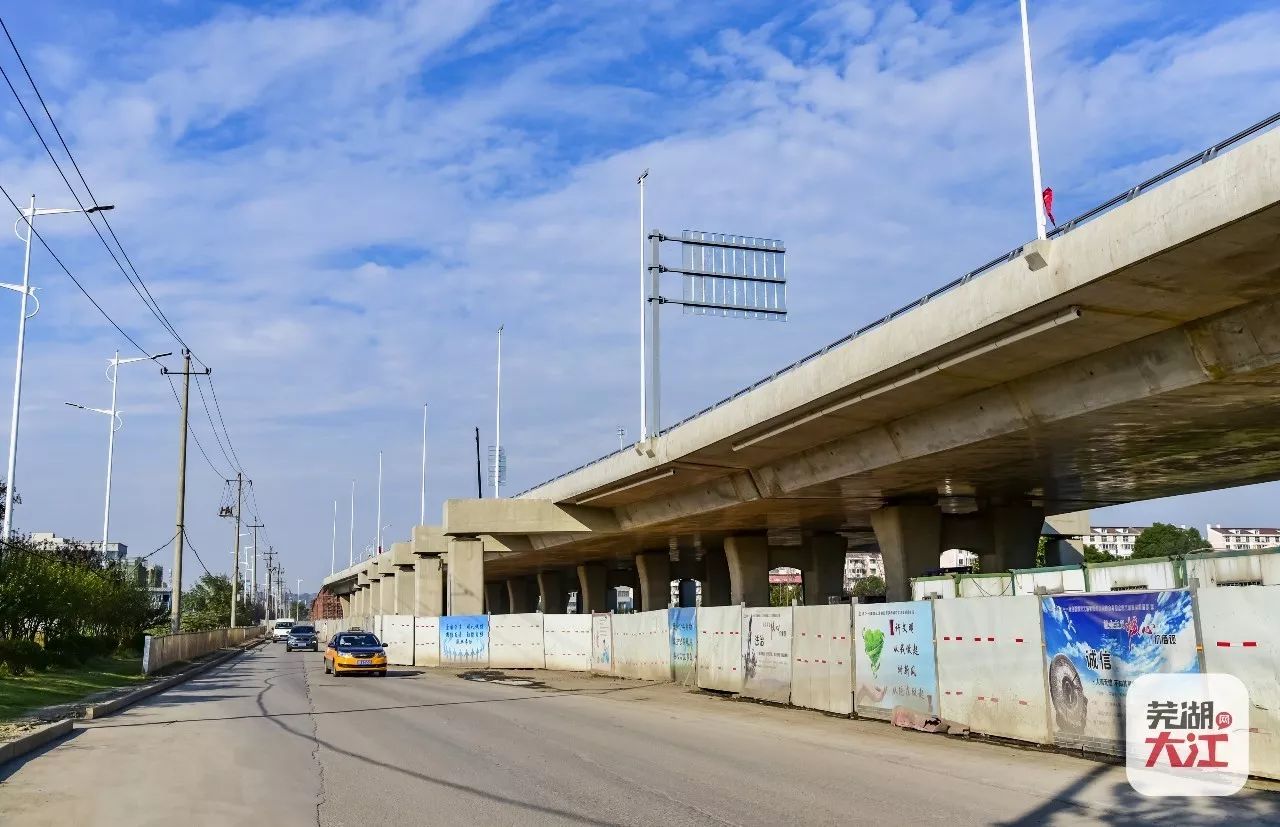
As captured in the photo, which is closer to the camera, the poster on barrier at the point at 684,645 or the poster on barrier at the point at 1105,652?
the poster on barrier at the point at 1105,652

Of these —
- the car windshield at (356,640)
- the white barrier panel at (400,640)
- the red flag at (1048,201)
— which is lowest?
the white barrier panel at (400,640)

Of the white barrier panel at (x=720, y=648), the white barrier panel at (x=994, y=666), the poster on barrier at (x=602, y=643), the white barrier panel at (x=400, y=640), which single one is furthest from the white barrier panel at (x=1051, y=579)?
the white barrier panel at (x=400, y=640)

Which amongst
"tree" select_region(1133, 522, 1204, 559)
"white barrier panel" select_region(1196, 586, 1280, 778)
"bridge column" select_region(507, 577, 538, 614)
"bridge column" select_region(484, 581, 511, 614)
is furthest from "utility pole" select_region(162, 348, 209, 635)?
"tree" select_region(1133, 522, 1204, 559)

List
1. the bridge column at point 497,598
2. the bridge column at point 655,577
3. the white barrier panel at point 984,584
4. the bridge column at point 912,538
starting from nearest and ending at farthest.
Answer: the white barrier panel at point 984,584, the bridge column at point 912,538, the bridge column at point 655,577, the bridge column at point 497,598

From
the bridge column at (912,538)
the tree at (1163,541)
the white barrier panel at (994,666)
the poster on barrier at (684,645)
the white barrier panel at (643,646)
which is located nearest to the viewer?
the white barrier panel at (994,666)

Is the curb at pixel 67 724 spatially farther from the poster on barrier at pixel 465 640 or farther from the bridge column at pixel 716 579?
the bridge column at pixel 716 579

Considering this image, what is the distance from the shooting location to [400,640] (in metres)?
52.5

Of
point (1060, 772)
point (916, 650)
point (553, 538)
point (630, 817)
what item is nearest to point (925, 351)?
point (916, 650)

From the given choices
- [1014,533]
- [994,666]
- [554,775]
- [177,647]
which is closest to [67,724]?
[554,775]

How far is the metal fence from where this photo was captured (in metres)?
35.6

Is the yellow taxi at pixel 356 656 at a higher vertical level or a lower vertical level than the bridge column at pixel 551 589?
lower

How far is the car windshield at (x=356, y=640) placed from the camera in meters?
37.7

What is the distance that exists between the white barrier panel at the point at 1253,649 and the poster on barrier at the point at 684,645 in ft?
59.0

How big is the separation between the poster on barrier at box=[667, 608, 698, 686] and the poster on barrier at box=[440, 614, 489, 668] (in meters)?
16.6
